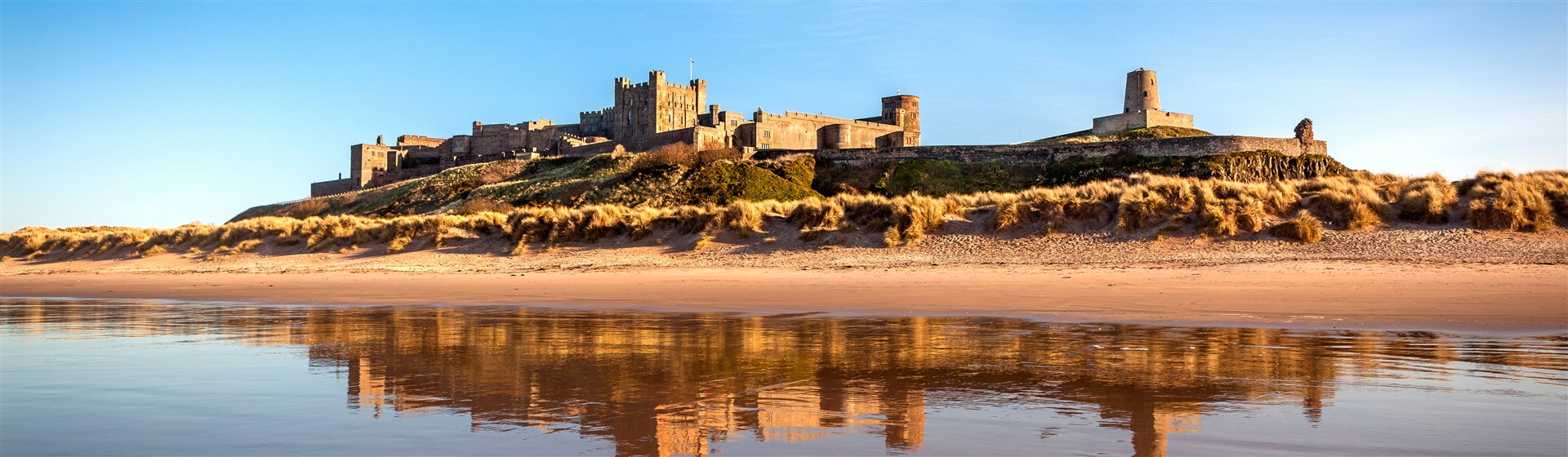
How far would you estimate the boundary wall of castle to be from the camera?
131 ft

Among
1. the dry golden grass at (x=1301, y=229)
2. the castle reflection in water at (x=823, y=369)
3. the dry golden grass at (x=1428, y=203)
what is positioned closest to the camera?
the castle reflection in water at (x=823, y=369)

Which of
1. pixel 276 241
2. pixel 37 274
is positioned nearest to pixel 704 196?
pixel 276 241

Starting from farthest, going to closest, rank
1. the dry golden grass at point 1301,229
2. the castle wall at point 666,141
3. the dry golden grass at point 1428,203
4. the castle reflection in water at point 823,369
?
the castle wall at point 666,141
the dry golden grass at point 1428,203
the dry golden grass at point 1301,229
the castle reflection in water at point 823,369

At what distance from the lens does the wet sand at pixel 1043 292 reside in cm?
806

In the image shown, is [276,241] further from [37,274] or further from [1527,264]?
[1527,264]

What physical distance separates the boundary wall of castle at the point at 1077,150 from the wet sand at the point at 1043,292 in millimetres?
29768

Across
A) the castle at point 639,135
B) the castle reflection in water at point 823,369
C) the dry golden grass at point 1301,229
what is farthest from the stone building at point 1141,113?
the castle reflection in water at point 823,369

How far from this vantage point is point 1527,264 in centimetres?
1122

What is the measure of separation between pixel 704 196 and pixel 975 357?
34342mm

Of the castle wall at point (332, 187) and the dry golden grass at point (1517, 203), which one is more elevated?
the castle wall at point (332, 187)

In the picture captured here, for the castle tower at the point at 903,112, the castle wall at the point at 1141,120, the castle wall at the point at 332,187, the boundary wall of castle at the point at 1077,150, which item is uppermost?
the castle tower at the point at 903,112

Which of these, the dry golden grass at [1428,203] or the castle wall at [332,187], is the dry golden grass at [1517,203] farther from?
the castle wall at [332,187]

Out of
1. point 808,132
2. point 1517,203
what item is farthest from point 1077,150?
point 808,132

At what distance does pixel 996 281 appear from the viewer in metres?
12.0
